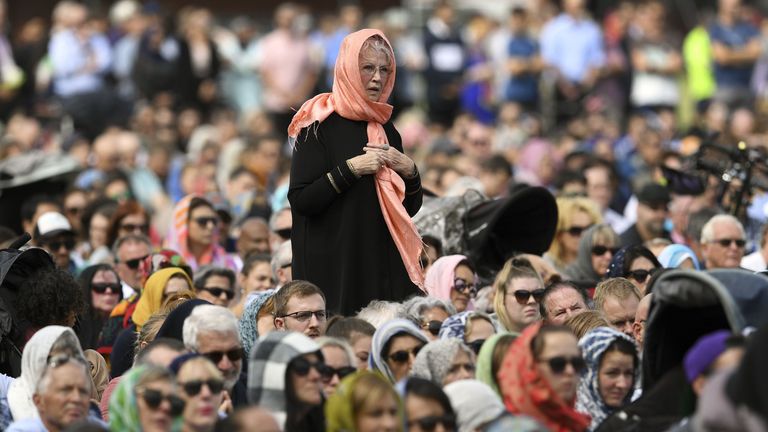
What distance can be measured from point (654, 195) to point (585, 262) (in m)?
1.49

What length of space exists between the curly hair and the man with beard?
18.6 ft

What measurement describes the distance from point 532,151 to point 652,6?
4228 mm

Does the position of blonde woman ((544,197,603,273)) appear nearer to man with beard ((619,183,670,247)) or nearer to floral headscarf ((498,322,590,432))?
man with beard ((619,183,670,247))

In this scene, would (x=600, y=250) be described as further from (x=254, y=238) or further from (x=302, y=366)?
(x=302, y=366)

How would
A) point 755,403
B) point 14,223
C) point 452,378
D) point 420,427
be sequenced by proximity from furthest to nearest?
point 14,223
point 452,378
point 420,427
point 755,403

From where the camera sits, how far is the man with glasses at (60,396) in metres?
7.73

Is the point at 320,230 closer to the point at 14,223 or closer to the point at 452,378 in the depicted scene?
the point at 452,378

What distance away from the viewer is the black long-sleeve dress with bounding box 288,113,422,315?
32.1 feet

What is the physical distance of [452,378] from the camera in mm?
8172

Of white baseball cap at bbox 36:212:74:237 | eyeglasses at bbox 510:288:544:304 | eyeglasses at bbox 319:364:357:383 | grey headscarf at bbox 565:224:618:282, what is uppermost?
white baseball cap at bbox 36:212:74:237

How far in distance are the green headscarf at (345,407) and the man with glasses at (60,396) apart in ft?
3.59

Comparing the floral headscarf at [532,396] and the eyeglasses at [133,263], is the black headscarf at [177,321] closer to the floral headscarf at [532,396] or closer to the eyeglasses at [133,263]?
the floral headscarf at [532,396]

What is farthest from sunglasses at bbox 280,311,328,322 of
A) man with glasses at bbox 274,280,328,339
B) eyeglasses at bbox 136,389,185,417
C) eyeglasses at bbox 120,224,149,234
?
eyeglasses at bbox 120,224,149,234

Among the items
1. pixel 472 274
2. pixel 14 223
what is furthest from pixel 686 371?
pixel 14 223
